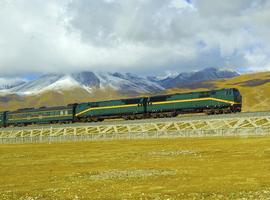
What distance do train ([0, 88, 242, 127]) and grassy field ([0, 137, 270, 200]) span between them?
3484 cm

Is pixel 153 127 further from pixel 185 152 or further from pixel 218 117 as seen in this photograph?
pixel 185 152

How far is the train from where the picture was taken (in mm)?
82750

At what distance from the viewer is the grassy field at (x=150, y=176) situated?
24438 millimetres

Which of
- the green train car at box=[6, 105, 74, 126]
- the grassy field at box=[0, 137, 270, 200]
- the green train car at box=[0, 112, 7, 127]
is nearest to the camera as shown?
the grassy field at box=[0, 137, 270, 200]

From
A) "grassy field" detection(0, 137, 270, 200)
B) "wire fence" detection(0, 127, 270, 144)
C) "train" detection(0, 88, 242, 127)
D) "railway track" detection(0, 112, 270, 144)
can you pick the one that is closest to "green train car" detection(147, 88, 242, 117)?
"train" detection(0, 88, 242, 127)

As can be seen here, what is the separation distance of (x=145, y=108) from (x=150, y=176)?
63034 millimetres

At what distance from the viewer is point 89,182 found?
29.6 metres

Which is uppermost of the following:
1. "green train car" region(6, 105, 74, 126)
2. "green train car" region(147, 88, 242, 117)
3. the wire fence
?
"green train car" region(147, 88, 242, 117)

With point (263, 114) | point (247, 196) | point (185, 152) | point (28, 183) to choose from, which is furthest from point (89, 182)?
point (263, 114)

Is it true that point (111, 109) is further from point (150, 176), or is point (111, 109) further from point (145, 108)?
point (150, 176)

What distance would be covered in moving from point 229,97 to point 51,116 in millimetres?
55238

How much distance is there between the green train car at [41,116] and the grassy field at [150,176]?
6607 centimetres

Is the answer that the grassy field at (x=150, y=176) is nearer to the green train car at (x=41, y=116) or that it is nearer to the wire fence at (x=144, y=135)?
the wire fence at (x=144, y=135)

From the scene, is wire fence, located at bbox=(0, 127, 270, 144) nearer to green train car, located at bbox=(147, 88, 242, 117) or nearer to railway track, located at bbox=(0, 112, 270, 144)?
railway track, located at bbox=(0, 112, 270, 144)
